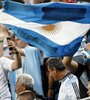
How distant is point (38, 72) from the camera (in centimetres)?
653

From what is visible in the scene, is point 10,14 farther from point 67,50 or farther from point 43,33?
point 67,50

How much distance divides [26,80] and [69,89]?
2.79 ft

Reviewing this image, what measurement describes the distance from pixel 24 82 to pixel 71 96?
89 cm

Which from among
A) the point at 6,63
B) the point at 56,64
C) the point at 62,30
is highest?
the point at 62,30

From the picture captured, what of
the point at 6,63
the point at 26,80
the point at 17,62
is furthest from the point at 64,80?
the point at 6,63

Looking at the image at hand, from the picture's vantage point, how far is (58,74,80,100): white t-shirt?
17.7 feet

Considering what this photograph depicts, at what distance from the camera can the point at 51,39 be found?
16.8 feet

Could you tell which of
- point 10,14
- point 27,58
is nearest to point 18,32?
point 10,14

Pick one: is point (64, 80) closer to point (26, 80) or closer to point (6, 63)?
point (26, 80)

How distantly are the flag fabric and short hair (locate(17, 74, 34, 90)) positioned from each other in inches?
31.4

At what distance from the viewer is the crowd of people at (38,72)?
18.4ft

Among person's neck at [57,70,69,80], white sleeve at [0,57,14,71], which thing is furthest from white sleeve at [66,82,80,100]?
white sleeve at [0,57,14,71]

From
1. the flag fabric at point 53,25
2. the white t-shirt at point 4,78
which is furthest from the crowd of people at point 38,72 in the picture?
the flag fabric at point 53,25

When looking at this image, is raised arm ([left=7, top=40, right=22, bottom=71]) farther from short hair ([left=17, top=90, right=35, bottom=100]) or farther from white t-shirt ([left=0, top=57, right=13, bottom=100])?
short hair ([left=17, top=90, right=35, bottom=100])
